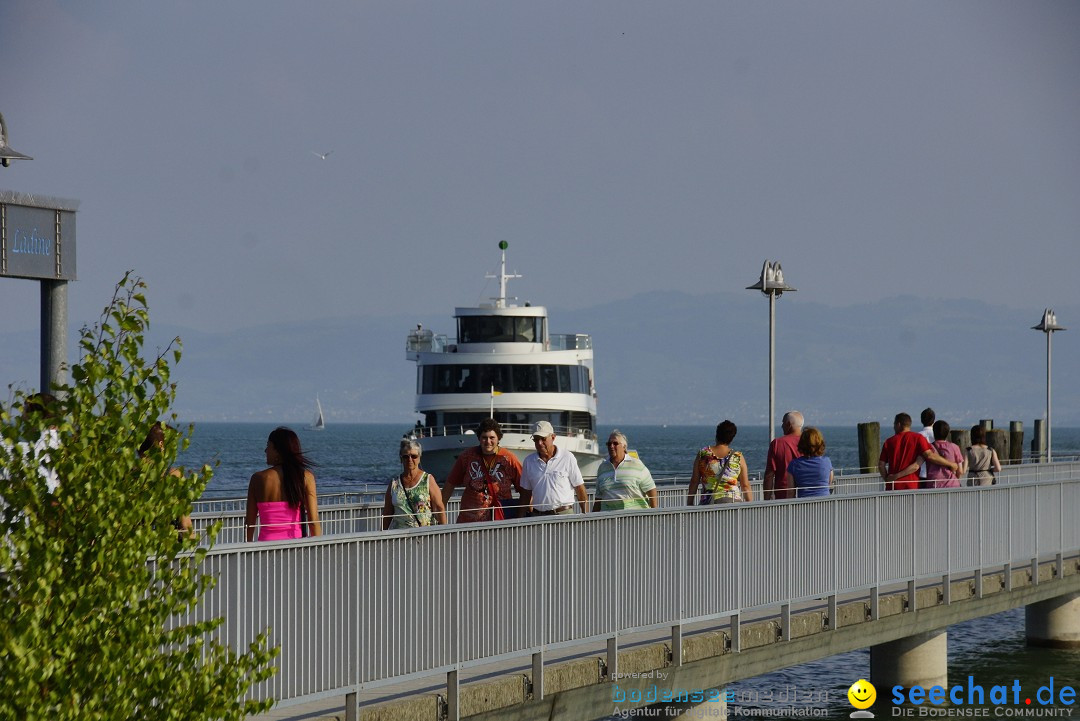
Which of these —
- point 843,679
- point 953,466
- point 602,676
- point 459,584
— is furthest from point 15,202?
point 843,679

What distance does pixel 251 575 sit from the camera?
693 cm

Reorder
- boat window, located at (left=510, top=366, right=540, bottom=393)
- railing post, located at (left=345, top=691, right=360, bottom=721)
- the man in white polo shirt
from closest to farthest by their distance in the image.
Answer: railing post, located at (left=345, top=691, right=360, bottom=721), the man in white polo shirt, boat window, located at (left=510, top=366, right=540, bottom=393)

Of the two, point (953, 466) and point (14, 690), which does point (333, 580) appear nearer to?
point (14, 690)

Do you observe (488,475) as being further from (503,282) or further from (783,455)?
(503,282)

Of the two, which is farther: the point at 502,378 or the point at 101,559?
the point at 502,378

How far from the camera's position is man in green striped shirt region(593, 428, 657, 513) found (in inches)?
451

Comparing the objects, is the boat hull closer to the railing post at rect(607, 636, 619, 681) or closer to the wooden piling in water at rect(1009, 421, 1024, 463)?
the wooden piling in water at rect(1009, 421, 1024, 463)

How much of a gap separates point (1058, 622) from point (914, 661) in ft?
16.6

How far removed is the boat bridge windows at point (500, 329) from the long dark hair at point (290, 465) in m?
34.3

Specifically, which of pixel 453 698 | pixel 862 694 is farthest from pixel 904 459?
pixel 453 698

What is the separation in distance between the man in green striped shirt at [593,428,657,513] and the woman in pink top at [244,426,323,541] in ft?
11.4

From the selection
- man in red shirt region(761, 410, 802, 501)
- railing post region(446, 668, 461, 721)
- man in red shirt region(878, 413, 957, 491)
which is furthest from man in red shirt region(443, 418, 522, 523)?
man in red shirt region(878, 413, 957, 491)

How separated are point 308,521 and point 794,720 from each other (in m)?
9.89

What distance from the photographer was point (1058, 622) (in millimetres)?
20109
